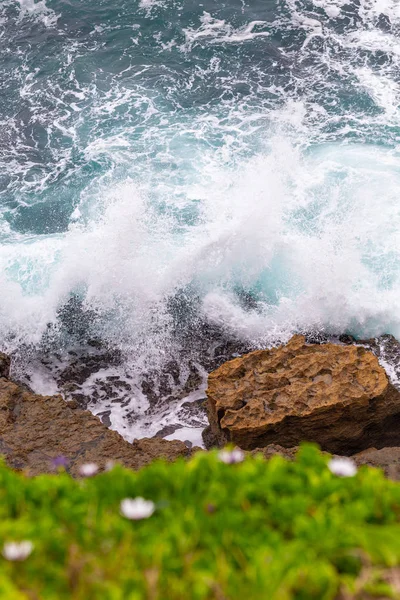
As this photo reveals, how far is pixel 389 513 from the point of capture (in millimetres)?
2891

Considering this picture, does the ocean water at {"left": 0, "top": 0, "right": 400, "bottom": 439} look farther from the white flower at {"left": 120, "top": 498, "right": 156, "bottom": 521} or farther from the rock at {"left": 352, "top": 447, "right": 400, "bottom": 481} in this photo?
the white flower at {"left": 120, "top": 498, "right": 156, "bottom": 521}

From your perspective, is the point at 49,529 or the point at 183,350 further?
the point at 183,350

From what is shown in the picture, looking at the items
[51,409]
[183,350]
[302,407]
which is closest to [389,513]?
[302,407]

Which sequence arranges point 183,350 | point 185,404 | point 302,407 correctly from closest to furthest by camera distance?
1. point 302,407
2. point 185,404
3. point 183,350

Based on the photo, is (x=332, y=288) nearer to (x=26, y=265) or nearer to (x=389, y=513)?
(x=26, y=265)

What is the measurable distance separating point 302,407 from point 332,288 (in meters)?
3.90

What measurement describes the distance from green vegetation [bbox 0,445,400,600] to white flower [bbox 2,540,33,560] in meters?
0.06

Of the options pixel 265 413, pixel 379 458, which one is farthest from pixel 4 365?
pixel 379 458

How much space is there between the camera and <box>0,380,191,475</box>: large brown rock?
676 cm

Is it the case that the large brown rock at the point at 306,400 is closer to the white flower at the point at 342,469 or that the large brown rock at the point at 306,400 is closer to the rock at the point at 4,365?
the rock at the point at 4,365

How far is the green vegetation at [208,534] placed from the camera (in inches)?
95.6

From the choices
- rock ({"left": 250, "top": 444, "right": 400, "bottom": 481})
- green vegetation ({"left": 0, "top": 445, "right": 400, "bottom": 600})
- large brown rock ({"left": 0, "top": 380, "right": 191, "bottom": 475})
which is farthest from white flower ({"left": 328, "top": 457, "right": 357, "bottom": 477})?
large brown rock ({"left": 0, "top": 380, "right": 191, "bottom": 475})

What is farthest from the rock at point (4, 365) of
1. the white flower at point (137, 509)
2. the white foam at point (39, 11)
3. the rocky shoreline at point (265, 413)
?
the white foam at point (39, 11)

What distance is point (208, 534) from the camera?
2717mm
